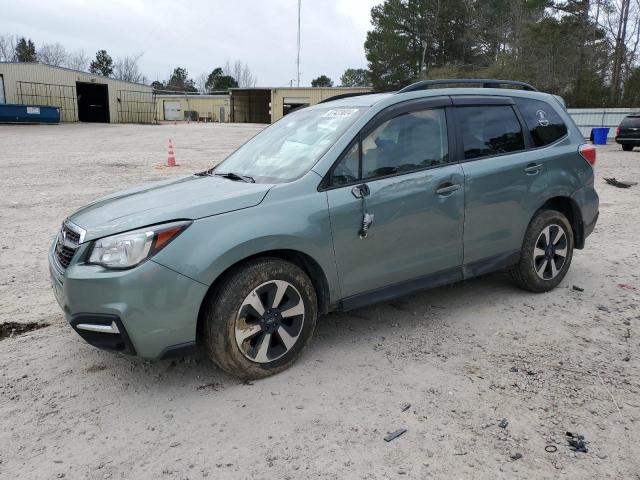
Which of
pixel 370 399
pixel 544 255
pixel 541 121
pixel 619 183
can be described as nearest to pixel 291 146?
pixel 370 399

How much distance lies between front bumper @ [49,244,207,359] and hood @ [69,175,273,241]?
11.3 inches

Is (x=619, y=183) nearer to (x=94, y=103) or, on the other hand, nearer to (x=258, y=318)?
(x=258, y=318)

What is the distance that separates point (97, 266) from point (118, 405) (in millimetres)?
850

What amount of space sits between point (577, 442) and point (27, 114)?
42.9 metres

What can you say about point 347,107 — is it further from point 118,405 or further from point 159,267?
point 118,405

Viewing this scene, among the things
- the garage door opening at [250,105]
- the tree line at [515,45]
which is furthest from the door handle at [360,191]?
the garage door opening at [250,105]

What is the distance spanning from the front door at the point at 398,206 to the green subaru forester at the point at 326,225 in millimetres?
11

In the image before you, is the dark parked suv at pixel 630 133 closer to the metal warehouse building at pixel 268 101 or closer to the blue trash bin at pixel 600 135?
the blue trash bin at pixel 600 135

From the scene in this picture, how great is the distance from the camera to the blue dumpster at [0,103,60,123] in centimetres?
3667

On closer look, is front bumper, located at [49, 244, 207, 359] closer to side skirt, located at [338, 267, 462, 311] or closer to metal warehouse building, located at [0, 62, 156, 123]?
side skirt, located at [338, 267, 462, 311]

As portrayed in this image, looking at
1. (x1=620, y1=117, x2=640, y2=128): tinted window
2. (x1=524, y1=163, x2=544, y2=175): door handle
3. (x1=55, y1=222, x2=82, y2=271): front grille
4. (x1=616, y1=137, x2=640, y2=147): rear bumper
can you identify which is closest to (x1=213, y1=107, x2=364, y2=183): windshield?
(x1=55, y1=222, x2=82, y2=271): front grille

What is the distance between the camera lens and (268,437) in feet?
9.11

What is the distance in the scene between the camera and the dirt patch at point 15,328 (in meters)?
4.09

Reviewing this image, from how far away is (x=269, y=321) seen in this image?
328cm
